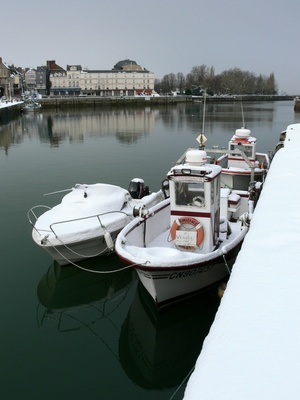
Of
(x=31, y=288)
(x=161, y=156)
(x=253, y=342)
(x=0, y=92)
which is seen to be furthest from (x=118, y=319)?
(x=0, y=92)

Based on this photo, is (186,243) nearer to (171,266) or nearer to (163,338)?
(171,266)

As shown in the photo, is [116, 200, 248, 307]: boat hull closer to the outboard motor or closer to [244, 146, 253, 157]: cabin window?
the outboard motor

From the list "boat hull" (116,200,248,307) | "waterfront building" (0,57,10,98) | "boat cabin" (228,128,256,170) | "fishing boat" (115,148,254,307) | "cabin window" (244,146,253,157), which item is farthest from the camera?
"waterfront building" (0,57,10,98)

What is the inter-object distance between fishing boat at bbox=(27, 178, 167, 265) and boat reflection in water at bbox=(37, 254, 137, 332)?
0.35 m

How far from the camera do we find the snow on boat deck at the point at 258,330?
3.33m

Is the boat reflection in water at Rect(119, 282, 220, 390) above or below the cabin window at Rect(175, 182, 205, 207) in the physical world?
below

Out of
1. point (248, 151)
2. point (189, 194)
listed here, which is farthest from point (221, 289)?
point (248, 151)

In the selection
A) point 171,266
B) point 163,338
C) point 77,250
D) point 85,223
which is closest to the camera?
point 171,266

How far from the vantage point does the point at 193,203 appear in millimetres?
9133

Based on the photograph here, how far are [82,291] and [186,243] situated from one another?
2.92m

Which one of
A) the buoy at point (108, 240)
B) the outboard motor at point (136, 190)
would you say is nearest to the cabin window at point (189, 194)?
the buoy at point (108, 240)

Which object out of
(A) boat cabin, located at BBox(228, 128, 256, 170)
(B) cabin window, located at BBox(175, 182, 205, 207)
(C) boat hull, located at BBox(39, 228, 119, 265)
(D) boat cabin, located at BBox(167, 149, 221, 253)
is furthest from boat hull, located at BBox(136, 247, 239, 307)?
(A) boat cabin, located at BBox(228, 128, 256, 170)

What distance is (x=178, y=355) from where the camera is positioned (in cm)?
767

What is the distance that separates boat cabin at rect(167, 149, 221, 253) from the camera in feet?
29.2
